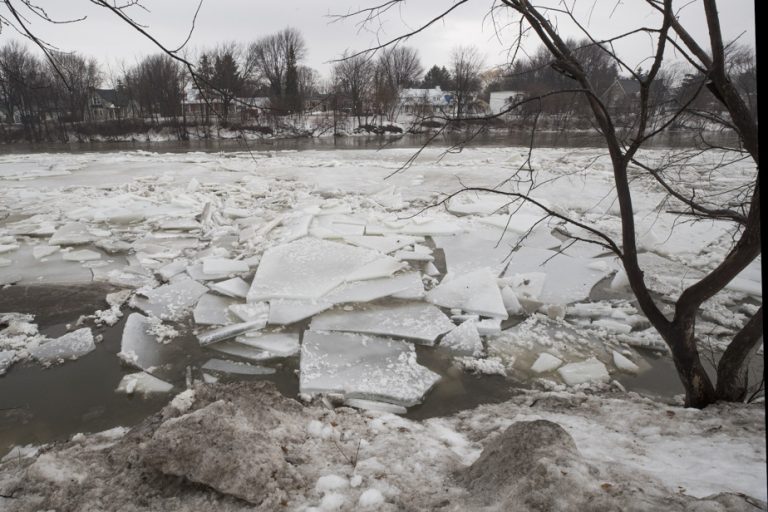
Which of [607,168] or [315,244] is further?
[607,168]

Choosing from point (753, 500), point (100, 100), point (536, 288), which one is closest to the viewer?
point (753, 500)

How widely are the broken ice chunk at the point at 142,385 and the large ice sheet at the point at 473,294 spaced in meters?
2.63

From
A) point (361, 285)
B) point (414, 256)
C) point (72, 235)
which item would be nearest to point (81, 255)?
point (72, 235)

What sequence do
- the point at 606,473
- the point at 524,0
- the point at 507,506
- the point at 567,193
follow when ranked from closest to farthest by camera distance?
the point at 507,506, the point at 606,473, the point at 524,0, the point at 567,193

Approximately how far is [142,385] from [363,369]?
169 centimetres

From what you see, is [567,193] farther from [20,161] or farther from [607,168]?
[20,161]

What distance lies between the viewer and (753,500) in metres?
1.25

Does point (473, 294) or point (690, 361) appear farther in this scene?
point (473, 294)

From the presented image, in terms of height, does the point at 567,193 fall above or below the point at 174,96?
below

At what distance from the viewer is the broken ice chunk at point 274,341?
Answer: 3.55 metres

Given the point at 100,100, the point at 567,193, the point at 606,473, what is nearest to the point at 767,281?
the point at 606,473

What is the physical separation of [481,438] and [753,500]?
132 centimetres

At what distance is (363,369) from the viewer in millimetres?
3268

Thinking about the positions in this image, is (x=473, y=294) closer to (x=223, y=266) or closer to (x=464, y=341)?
(x=464, y=341)
